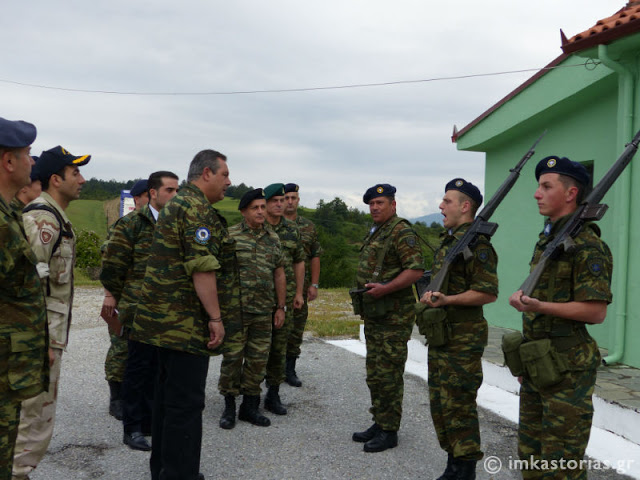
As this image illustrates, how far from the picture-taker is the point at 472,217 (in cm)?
358

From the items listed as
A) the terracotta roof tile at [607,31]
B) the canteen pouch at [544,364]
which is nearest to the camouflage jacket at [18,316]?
the canteen pouch at [544,364]

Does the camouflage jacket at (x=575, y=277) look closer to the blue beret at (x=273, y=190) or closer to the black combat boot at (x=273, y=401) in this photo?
the black combat boot at (x=273, y=401)

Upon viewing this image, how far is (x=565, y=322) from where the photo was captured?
102 inches

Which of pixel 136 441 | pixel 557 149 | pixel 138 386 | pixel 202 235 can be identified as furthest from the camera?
pixel 557 149

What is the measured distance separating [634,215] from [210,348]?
4.67m

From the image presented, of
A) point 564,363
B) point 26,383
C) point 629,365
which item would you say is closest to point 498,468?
point 564,363

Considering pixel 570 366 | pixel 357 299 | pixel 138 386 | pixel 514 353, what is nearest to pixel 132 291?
pixel 138 386

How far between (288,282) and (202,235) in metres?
2.44

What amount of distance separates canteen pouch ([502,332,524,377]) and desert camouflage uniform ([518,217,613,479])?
73mm

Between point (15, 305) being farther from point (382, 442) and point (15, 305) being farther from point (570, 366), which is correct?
point (382, 442)

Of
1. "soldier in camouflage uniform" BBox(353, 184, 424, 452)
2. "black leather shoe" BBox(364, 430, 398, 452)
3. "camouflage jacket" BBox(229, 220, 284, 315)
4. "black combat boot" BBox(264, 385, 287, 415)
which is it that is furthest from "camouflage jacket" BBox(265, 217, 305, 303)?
"black leather shoe" BBox(364, 430, 398, 452)

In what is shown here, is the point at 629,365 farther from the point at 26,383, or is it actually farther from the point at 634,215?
the point at 26,383

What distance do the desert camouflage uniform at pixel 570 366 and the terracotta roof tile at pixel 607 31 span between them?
3456mm

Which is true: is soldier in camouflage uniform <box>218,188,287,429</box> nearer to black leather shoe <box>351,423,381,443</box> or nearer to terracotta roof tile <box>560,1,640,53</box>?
black leather shoe <box>351,423,381,443</box>
